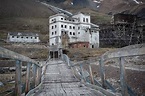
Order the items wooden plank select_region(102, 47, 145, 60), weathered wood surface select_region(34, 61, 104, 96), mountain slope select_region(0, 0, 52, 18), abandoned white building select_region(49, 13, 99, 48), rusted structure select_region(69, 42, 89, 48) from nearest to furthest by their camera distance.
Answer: wooden plank select_region(102, 47, 145, 60)
weathered wood surface select_region(34, 61, 104, 96)
rusted structure select_region(69, 42, 89, 48)
abandoned white building select_region(49, 13, 99, 48)
mountain slope select_region(0, 0, 52, 18)

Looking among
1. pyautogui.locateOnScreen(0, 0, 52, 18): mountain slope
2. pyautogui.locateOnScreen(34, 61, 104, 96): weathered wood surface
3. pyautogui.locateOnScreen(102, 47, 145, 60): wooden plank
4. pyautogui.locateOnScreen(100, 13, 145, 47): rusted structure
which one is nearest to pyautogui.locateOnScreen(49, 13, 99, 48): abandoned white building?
pyautogui.locateOnScreen(100, 13, 145, 47): rusted structure

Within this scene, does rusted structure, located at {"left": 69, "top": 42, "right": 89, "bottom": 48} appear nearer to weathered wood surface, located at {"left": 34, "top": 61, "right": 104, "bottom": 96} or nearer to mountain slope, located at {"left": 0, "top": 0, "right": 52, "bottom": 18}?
weathered wood surface, located at {"left": 34, "top": 61, "right": 104, "bottom": 96}

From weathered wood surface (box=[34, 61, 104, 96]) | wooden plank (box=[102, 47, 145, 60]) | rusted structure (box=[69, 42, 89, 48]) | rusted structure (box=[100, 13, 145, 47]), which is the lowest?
weathered wood surface (box=[34, 61, 104, 96])

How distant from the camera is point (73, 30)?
67.4 m

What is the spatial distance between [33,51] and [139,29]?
3982 centimetres

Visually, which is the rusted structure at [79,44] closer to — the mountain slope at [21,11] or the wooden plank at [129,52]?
the wooden plank at [129,52]

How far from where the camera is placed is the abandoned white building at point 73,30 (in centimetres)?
6357

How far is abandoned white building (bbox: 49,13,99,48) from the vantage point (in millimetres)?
63566

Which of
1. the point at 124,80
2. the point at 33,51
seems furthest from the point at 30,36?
the point at 124,80

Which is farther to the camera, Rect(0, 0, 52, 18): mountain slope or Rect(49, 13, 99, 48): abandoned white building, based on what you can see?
Rect(0, 0, 52, 18): mountain slope

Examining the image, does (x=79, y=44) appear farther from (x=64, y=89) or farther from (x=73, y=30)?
(x=64, y=89)

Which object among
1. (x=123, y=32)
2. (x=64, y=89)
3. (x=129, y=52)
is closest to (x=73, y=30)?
(x=123, y=32)

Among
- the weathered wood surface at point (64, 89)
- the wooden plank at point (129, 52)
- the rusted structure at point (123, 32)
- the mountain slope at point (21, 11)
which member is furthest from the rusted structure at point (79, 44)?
the mountain slope at point (21, 11)

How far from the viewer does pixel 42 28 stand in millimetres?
144125
